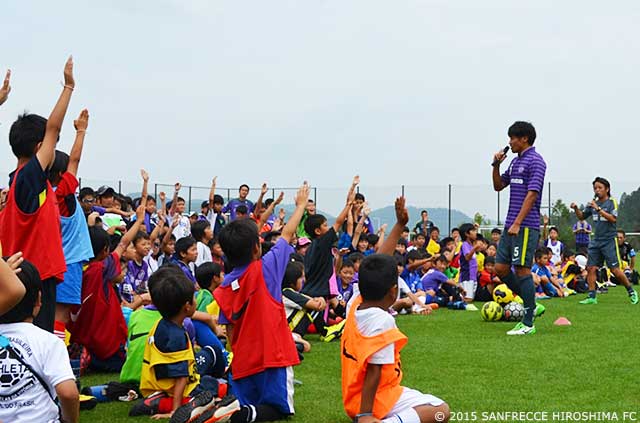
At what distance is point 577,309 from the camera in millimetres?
12602

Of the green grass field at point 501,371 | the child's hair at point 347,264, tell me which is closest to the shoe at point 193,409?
the green grass field at point 501,371

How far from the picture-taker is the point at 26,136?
16.4 feet

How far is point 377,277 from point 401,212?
1.00 meters

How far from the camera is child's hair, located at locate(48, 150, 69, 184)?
18.4ft

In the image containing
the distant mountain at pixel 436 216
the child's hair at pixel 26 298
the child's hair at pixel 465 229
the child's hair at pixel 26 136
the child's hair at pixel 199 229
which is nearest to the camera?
the child's hair at pixel 26 298

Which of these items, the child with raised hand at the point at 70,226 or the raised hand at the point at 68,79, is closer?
the raised hand at the point at 68,79

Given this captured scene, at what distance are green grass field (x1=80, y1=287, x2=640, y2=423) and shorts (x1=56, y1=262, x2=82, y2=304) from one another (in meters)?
0.88

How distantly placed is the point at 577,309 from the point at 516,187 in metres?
4.16

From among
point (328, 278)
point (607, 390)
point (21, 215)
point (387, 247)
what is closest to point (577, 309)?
point (328, 278)

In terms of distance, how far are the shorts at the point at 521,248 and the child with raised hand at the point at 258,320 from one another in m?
4.43

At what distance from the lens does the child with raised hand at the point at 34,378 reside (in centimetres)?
346

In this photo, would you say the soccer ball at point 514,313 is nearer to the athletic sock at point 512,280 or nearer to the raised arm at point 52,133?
the athletic sock at point 512,280

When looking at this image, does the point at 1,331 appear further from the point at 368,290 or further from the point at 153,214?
the point at 153,214

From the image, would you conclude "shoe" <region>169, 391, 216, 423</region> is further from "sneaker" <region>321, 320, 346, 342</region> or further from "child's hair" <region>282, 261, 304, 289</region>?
"sneaker" <region>321, 320, 346, 342</region>
